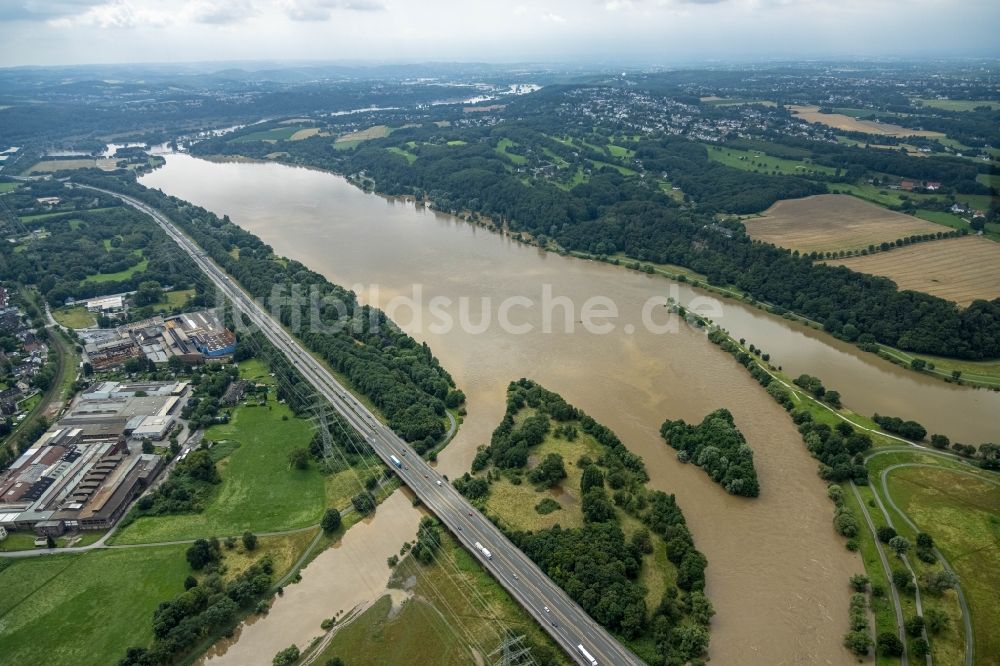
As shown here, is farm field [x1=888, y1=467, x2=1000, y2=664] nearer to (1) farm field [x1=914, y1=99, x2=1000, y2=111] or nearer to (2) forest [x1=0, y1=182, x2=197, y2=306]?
(2) forest [x1=0, y1=182, x2=197, y2=306]

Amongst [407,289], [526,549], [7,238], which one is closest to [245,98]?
[7,238]

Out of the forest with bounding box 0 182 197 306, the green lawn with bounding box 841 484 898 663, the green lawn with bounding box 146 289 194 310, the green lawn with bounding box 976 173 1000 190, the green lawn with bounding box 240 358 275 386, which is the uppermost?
the green lawn with bounding box 976 173 1000 190

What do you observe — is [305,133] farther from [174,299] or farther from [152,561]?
[152,561]

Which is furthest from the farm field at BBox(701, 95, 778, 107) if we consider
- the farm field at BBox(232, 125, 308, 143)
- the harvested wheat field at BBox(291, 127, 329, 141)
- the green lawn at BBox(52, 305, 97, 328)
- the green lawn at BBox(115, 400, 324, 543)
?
the green lawn at BBox(115, 400, 324, 543)

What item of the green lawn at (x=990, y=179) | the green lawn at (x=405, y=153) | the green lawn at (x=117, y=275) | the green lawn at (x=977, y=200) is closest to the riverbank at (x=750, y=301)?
the green lawn at (x=405, y=153)

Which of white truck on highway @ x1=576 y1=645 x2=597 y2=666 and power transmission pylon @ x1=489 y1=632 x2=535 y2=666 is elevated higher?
white truck on highway @ x1=576 y1=645 x2=597 y2=666

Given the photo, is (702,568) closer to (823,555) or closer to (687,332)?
(823,555)

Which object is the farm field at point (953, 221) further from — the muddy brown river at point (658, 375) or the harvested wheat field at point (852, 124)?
the harvested wheat field at point (852, 124)
